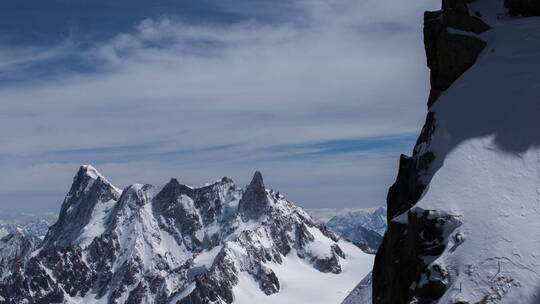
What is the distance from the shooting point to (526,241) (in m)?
46.2

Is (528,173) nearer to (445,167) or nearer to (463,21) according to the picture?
(445,167)

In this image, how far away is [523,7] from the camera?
220 ft

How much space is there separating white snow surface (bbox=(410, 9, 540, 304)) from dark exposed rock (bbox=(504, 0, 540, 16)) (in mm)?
960

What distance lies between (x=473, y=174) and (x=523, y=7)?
925 inches

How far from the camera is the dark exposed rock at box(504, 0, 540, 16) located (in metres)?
66.1

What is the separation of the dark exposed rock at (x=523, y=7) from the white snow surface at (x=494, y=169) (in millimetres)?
960

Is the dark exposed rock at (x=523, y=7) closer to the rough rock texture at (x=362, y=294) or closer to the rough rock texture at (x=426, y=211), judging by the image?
the rough rock texture at (x=426, y=211)

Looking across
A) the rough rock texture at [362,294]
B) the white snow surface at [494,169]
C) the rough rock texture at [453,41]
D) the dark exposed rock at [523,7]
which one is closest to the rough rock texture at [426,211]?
the rough rock texture at [453,41]

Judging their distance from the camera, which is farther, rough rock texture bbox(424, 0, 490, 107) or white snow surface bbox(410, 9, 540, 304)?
rough rock texture bbox(424, 0, 490, 107)

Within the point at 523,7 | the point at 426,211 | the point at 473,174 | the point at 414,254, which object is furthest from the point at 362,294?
the point at 426,211

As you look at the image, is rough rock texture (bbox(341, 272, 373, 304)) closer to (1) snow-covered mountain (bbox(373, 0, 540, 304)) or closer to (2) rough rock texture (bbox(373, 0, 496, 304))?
(2) rough rock texture (bbox(373, 0, 496, 304))

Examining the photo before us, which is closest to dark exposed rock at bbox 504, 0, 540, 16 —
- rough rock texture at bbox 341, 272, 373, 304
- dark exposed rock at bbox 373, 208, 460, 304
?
dark exposed rock at bbox 373, 208, 460, 304

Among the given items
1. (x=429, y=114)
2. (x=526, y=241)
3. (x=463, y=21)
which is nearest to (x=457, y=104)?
(x=429, y=114)

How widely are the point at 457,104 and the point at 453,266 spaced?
19.9m
